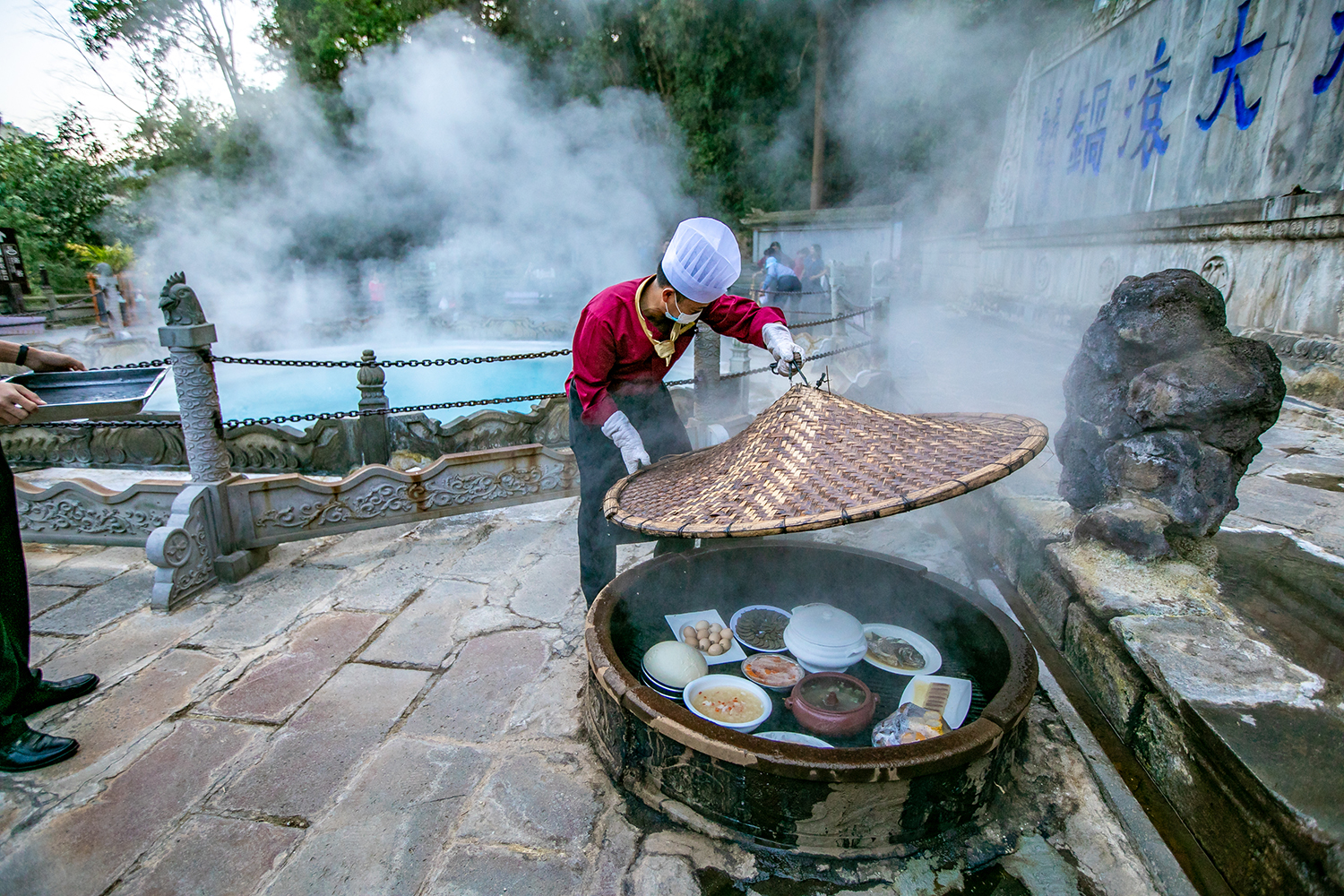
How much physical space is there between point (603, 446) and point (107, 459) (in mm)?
6751

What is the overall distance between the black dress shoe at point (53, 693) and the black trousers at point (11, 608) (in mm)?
116

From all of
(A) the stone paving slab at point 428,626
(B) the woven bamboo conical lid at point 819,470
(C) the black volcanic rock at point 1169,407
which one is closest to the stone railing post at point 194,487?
(A) the stone paving slab at point 428,626

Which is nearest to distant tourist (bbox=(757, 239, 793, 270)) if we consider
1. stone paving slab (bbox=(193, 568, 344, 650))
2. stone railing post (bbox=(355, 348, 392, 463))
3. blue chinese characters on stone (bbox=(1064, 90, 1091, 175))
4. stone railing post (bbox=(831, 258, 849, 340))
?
stone railing post (bbox=(831, 258, 849, 340))

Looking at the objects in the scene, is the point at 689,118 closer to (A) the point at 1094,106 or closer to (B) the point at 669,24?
(B) the point at 669,24

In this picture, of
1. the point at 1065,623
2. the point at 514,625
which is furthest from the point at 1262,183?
the point at 514,625

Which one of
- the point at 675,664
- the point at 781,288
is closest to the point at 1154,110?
the point at 781,288

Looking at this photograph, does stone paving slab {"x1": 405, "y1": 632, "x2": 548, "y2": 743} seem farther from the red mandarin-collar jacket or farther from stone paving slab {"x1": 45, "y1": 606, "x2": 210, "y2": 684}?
stone paving slab {"x1": 45, "y1": 606, "x2": 210, "y2": 684}

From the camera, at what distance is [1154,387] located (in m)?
2.68

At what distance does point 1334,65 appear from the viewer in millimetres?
5398

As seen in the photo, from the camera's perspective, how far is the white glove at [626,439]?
2.81 meters

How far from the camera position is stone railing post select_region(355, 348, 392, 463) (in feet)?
19.1

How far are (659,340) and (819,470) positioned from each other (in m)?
1.16

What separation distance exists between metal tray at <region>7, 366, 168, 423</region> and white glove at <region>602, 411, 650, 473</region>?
2.16 meters

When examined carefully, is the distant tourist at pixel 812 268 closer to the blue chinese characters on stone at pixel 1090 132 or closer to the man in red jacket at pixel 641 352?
the blue chinese characters on stone at pixel 1090 132
